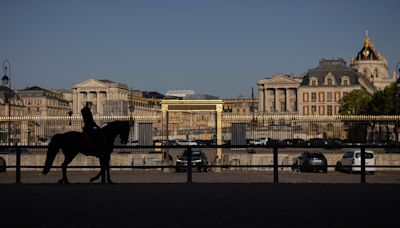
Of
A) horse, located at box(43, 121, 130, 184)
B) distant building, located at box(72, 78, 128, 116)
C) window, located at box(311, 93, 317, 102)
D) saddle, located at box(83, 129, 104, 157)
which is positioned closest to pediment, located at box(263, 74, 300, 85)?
window, located at box(311, 93, 317, 102)

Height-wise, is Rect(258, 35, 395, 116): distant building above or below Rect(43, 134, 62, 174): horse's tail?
above

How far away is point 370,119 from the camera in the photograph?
46.5 meters

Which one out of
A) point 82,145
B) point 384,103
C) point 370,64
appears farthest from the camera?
point 370,64

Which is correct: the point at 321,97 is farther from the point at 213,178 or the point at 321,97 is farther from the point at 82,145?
the point at 82,145

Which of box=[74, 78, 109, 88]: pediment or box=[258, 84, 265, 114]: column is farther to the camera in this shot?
box=[74, 78, 109, 88]: pediment

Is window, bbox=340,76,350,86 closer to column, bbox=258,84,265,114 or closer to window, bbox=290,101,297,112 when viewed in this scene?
window, bbox=290,101,297,112

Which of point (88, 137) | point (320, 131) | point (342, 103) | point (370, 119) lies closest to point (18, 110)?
point (342, 103)

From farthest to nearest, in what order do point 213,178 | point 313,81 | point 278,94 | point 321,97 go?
point 278,94 → point 313,81 → point 321,97 → point 213,178
